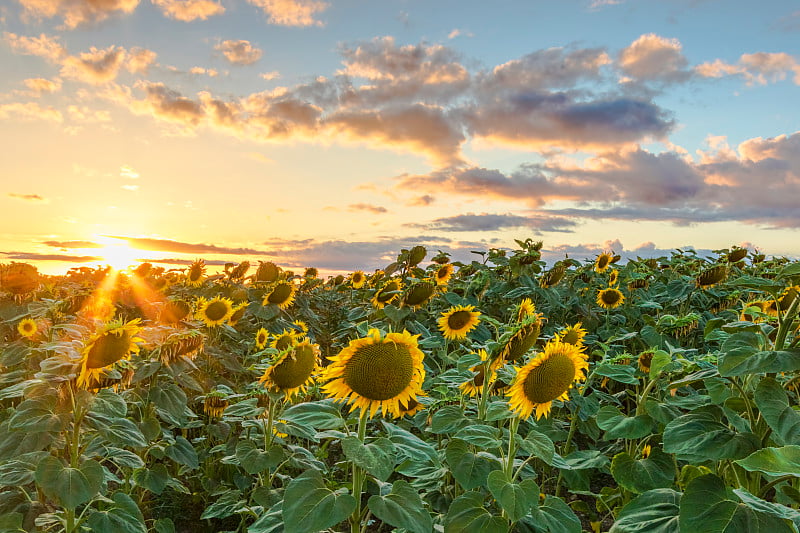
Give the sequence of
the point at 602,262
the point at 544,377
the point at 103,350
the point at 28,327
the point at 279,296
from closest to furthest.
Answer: the point at 544,377
the point at 103,350
the point at 28,327
the point at 279,296
the point at 602,262

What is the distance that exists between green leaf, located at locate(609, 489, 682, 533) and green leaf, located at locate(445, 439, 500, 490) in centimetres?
61

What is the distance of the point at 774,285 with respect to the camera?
214 cm

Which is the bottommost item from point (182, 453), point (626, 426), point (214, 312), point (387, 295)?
point (182, 453)

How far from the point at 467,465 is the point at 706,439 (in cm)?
102

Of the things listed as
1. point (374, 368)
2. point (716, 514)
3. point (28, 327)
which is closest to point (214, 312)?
point (28, 327)

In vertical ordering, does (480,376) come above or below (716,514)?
Answer: above

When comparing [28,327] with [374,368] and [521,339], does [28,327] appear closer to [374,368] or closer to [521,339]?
[374,368]

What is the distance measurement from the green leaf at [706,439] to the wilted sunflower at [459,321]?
2123 millimetres

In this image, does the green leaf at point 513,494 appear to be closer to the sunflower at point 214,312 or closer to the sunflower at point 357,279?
the sunflower at point 214,312

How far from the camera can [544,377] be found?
95.0 inches

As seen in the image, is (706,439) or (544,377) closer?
(706,439)

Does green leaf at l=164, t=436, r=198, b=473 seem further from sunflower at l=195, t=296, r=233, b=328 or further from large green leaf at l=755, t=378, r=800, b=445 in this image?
large green leaf at l=755, t=378, r=800, b=445

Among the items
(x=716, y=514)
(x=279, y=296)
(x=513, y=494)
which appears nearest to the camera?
(x=716, y=514)

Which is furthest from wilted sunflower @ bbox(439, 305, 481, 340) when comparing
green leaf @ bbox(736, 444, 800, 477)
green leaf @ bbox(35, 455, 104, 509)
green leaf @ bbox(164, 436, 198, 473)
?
green leaf @ bbox(736, 444, 800, 477)
